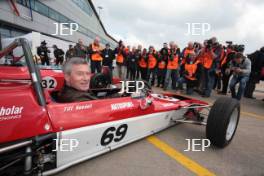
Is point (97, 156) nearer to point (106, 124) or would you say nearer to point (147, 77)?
point (106, 124)

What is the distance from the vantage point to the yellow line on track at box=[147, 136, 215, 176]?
220 cm

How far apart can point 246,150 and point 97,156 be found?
2.04 metres

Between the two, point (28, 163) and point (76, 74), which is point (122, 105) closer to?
point (76, 74)

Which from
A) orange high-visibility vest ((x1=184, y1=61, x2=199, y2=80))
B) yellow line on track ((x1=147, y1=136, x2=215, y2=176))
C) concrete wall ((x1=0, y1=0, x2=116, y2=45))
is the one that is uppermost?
concrete wall ((x1=0, y1=0, x2=116, y2=45))

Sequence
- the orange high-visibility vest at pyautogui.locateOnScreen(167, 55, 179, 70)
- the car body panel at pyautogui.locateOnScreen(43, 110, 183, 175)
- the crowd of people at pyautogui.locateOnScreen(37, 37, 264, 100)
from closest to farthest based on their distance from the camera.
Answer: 1. the car body panel at pyautogui.locateOnScreen(43, 110, 183, 175)
2. the crowd of people at pyautogui.locateOnScreen(37, 37, 264, 100)
3. the orange high-visibility vest at pyautogui.locateOnScreen(167, 55, 179, 70)

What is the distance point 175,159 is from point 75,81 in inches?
59.2

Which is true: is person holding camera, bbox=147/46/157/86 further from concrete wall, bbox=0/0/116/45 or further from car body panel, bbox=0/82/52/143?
concrete wall, bbox=0/0/116/45

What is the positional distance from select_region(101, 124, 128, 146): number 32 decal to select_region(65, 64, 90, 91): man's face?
57 centimetres

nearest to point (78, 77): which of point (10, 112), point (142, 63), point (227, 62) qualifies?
point (10, 112)

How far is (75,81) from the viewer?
2227 mm

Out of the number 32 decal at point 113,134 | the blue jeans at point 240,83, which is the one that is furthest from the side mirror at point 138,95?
the blue jeans at point 240,83

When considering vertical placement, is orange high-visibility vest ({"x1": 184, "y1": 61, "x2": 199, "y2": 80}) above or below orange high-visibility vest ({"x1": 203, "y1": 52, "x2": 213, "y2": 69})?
below

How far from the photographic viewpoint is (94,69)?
910cm

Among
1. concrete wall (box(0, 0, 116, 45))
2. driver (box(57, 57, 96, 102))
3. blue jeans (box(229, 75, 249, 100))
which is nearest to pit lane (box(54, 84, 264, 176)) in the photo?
driver (box(57, 57, 96, 102))
